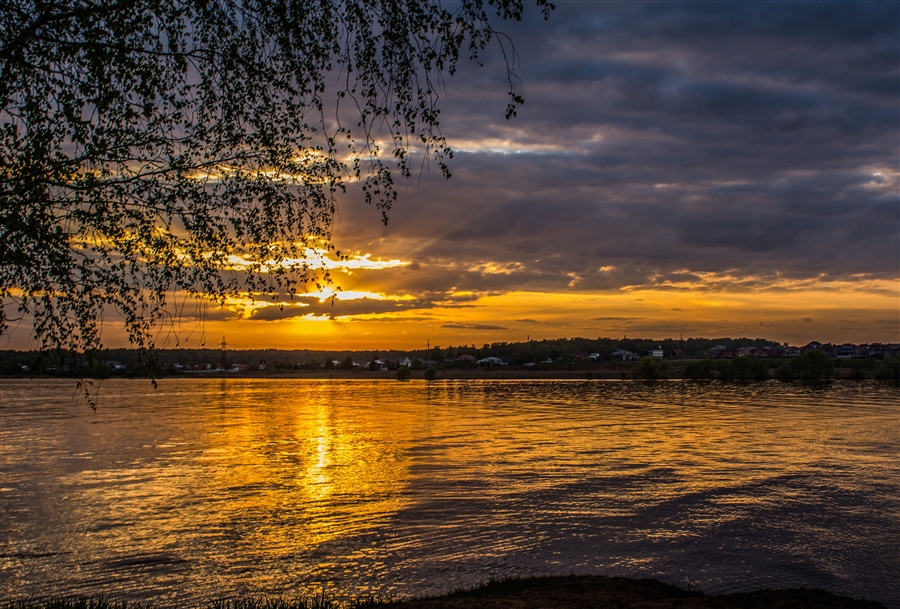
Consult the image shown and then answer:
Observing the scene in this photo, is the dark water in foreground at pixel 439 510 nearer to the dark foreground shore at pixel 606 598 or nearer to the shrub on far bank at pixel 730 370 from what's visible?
the dark foreground shore at pixel 606 598

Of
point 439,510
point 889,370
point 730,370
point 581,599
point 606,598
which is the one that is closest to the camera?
point 581,599

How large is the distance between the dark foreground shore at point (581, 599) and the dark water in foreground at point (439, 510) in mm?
2528

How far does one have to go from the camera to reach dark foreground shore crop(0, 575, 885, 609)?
11.6 m

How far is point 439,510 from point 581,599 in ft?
42.8

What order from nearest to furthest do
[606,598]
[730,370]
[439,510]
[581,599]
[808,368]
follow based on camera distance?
[581,599]
[606,598]
[439,510]
[808,368]
[730,370]

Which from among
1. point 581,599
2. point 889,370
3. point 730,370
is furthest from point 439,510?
point 730,370

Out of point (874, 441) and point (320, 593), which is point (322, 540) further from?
point (874, 441)

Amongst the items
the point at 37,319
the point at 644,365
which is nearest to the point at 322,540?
the point at 37,319

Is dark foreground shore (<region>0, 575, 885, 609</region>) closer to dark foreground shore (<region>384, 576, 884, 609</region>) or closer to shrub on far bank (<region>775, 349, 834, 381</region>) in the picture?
dark foreground shore (<region>384, 576, 884, 609</region>)

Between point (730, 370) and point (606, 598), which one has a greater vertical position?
point (606, 598)

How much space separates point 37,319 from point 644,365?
585 feet

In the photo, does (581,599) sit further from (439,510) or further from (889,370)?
(889,370)

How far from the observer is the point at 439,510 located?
24734 mm

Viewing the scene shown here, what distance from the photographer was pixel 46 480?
31891 millimetres
